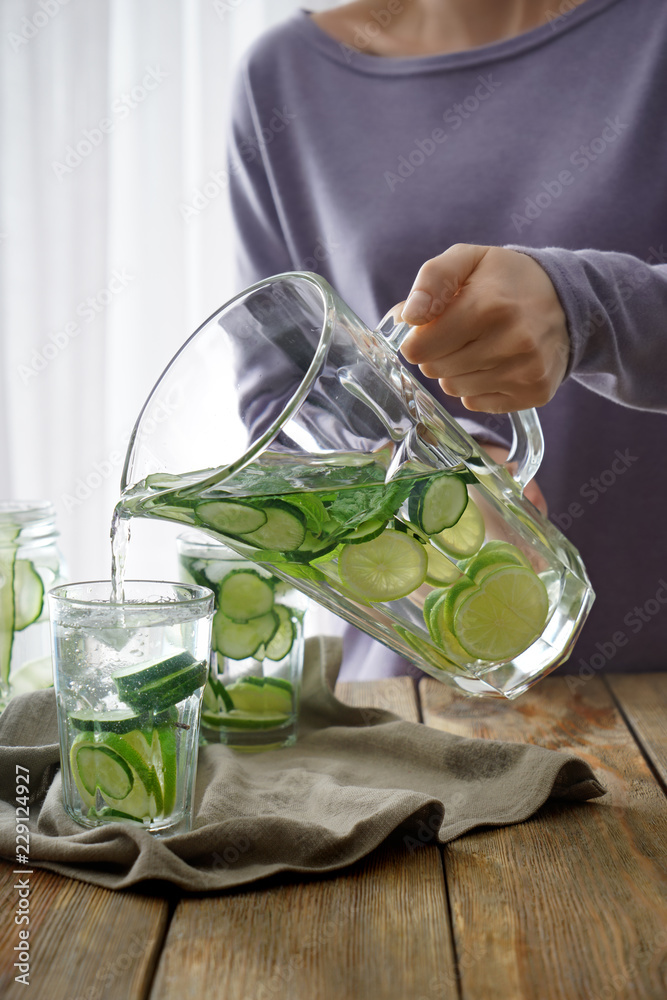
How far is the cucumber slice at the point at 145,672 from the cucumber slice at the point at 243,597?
207mm

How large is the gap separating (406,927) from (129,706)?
0.75ft

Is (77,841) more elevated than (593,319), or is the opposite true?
(593,319)

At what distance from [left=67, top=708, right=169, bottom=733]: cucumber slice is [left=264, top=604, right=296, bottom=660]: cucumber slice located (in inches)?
9.3

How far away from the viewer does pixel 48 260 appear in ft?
7.17

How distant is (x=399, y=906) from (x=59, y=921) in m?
0.20

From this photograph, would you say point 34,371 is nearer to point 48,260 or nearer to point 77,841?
point 48,260

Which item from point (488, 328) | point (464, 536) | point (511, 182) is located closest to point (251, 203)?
point (511, 182)

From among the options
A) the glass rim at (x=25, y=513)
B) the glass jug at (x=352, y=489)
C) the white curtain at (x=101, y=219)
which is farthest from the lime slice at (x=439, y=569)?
the white curtain at (x=101, y=219)

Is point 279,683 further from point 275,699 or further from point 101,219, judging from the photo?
point 101,219

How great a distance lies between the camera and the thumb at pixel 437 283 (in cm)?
63

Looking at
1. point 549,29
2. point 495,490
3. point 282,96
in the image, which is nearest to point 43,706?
point 495,490

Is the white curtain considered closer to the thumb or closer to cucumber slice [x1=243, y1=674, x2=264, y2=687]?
cucumber slice [x1=243, y1=674, x2=264, y2=687]

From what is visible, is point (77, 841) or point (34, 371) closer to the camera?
point (77, 841)

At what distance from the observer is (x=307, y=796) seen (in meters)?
0.71
